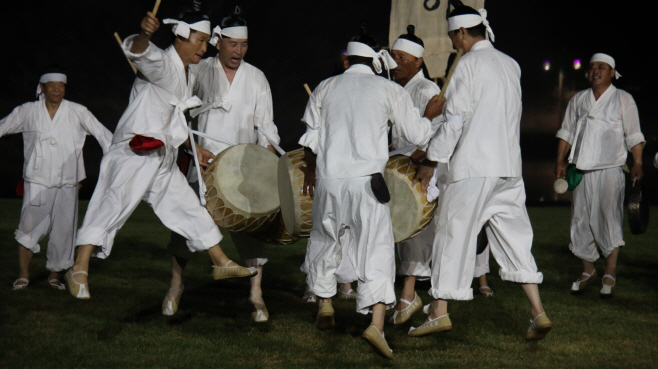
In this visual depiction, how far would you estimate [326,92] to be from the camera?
355 cm

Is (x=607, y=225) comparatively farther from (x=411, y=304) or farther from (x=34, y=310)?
(x=34, y=310)

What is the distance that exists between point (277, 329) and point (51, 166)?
2.30 m

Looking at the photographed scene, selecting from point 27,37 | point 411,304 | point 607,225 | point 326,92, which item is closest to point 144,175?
point 326,92

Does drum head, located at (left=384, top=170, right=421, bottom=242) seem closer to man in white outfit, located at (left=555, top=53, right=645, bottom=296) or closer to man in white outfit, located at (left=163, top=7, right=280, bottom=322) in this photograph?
man in white outfit, located at (left=163, top=7, right=280, bottom=322)

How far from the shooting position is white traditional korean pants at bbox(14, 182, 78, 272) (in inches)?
200

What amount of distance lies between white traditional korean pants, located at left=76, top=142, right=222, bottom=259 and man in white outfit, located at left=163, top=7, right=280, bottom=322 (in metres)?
0.60

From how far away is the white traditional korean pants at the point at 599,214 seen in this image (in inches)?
203

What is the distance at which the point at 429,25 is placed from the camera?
23.5ft

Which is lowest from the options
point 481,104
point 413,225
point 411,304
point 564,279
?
point 564,279

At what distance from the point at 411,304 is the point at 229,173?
51.1 inches

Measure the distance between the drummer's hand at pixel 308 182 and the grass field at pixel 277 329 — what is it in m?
0.76

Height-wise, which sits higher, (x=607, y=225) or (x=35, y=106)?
(x=35, y=106)

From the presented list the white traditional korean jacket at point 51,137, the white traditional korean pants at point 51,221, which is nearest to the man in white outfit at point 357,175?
the white traditional korean jacket at point 51,137

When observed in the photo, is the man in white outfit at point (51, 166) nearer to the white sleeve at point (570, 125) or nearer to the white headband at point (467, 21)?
the white headband at point (467, 21)
